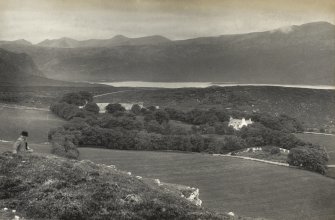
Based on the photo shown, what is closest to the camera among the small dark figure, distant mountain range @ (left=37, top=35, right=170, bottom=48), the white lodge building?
the small dark figure

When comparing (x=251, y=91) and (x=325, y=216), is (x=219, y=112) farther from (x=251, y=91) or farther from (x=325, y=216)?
(x=325, y=216)

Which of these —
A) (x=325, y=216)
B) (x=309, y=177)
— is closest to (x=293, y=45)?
(x=309, y=177)

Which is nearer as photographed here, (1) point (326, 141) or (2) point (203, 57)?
(1) point (326, 141)

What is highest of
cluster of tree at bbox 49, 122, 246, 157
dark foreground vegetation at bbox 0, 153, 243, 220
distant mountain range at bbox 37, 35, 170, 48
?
distant mountain range at bbox 37, 35, 170, 48

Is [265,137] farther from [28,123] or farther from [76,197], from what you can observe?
[76,197]

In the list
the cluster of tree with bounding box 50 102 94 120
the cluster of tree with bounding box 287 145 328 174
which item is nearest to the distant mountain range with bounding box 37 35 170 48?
the cluster of tree with bounding box 50 102 94 120

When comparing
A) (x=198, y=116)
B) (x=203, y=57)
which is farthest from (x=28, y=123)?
(x=198, y=116)

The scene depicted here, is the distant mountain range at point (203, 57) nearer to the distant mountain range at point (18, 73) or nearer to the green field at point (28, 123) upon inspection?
the distant mountain range at point (18, 73)

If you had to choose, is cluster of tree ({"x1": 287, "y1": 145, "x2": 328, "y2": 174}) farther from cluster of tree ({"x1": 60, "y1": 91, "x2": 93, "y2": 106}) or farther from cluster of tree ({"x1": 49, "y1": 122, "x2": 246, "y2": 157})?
cluster of tree ({"x1": 60, "y1": 91, "x2": 93, "y2": 106})

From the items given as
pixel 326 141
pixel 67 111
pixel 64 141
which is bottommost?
pixel 64 141
